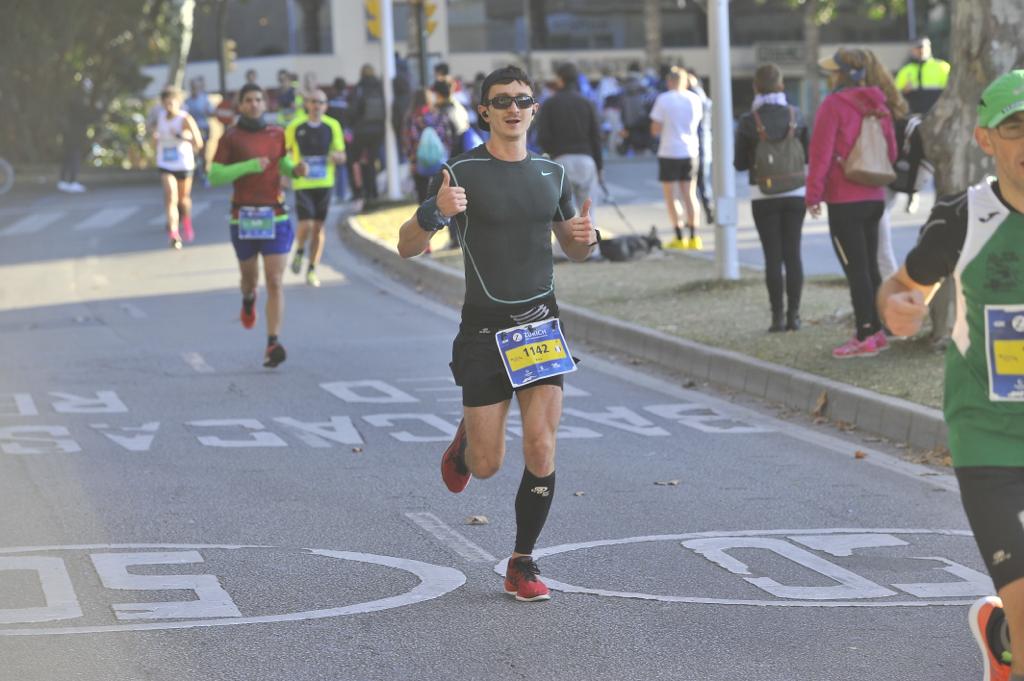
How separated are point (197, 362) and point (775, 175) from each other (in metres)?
4.47

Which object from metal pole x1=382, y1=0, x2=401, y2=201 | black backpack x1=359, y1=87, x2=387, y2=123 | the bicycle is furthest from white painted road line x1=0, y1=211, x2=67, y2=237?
black backpack x1=359, y1=87, x2=387, y2=123

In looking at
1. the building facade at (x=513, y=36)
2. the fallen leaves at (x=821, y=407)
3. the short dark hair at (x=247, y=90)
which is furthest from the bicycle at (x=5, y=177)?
the building facade at (x=513, y=36)

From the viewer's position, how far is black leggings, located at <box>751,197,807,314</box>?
1324 cm

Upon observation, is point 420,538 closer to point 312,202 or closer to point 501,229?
point 501,229

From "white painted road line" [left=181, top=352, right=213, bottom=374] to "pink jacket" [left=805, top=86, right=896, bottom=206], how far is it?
4.47 meters

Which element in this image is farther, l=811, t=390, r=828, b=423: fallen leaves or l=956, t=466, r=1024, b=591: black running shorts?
l=811, t=390, r=828, b=423: fallen leaves

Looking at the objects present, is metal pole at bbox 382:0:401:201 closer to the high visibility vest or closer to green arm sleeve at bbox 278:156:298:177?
the high visibility vest

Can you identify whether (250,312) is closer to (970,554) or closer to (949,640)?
(970,554)

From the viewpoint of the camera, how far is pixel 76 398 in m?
12.2

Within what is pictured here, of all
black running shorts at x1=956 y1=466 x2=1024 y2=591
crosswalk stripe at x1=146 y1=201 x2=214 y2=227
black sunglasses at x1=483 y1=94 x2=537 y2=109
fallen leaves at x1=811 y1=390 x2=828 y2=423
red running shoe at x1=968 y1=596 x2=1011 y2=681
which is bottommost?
fallen leaves at x1=811 y1=390 x2=828 y2=423

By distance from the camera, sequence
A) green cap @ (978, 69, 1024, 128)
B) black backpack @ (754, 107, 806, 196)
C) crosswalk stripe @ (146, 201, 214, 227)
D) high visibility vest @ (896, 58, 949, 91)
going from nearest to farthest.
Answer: green cap @ (978, 69, 1024, 128) < black backpack @ (754, 107, 806, 196) < high visibility vest @ (896, 58, 949, 91) < crosswalk stripe @ (146, 201, 214, 227)

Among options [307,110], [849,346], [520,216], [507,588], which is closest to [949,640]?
[507,588]

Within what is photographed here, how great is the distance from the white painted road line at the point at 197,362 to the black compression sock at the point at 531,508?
693 centimetres

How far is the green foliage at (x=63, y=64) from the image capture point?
41.9 m
